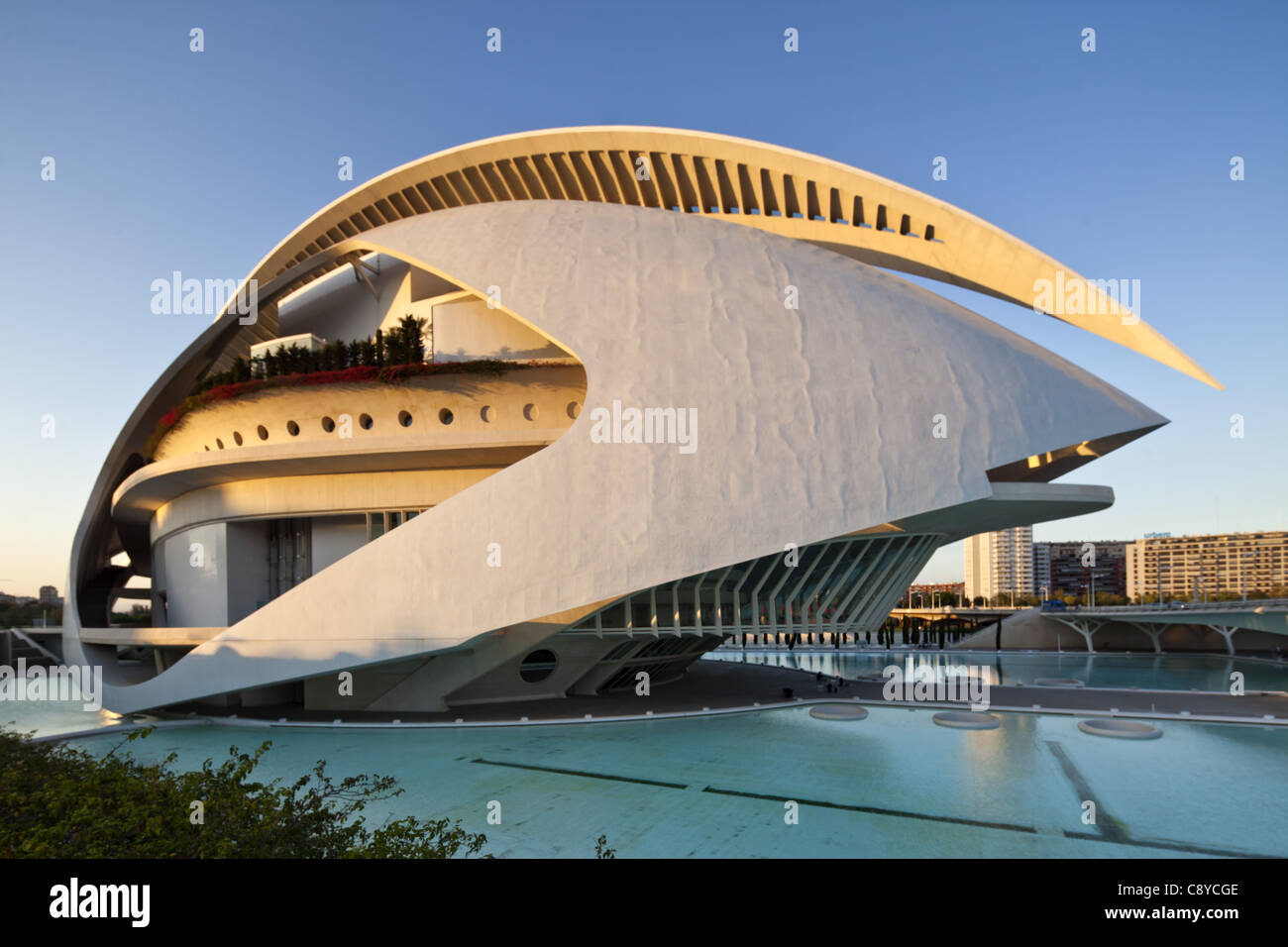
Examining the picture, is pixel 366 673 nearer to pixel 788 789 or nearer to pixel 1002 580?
pixel 788 789

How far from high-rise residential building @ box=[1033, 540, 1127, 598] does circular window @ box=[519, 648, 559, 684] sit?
109 meters

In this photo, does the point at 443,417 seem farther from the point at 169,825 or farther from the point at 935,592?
the point at 935,592

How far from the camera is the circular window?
20.1 meters

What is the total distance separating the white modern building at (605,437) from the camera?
1548 centimetres

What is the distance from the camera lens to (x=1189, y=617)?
126 ft

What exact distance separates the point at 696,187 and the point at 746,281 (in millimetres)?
4929

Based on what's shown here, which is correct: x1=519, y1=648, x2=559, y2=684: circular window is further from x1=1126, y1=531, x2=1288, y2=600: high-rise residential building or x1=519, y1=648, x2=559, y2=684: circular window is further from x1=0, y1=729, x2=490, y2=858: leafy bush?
x1=1126, y1=531, x2=1288, y2=600: high-rise residential building

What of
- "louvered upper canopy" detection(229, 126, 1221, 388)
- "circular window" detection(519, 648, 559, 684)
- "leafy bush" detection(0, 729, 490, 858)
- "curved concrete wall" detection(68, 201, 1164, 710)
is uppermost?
"louvered upper canopy" detection(229, 126, 1221, 388)

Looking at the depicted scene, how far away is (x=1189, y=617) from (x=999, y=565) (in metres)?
119

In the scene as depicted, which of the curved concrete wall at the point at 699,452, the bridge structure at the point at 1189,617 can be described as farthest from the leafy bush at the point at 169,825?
the bridge structure at the point at 1189,617

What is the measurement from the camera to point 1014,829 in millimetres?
9984

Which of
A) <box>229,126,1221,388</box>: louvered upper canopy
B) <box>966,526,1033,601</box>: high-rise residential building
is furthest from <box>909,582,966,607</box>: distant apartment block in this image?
<box>229,126,1221,388</box>: louvered upper canopy
